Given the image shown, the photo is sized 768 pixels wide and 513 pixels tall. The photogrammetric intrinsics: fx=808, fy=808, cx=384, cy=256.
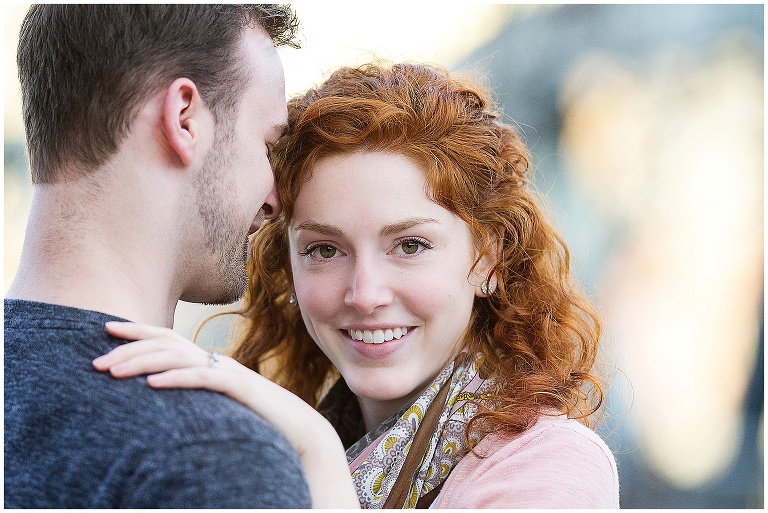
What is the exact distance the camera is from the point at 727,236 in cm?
526

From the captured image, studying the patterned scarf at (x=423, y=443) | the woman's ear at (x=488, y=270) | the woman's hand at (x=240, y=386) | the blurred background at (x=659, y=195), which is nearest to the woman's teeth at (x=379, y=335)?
the patterned scarf at (x=423, y=443)

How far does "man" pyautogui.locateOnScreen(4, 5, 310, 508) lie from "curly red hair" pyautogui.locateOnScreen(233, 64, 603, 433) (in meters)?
0.24

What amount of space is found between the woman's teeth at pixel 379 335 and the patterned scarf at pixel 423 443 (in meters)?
0.18

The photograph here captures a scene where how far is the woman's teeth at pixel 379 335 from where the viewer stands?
2225 millimetres

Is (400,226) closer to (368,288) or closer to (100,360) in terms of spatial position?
(368,288)

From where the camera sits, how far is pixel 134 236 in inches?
65.5

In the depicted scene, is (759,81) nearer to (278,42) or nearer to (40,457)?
(278,42)

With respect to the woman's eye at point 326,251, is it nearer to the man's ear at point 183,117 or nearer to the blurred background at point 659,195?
the man's ear at point 183,117

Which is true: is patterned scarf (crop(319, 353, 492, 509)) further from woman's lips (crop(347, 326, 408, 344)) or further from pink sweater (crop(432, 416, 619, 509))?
woman's lips (crop(347, 326, 408, 344))

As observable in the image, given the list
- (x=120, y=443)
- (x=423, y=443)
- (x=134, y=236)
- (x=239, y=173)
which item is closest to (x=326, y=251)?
(x=239, y=173)

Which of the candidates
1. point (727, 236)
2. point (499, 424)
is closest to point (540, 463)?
point (499, 424)

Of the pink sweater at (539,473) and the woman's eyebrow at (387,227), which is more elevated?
the woman's eyebrow at (387,227)

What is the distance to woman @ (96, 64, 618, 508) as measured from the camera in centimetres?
207

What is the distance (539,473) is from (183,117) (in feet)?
3.75
